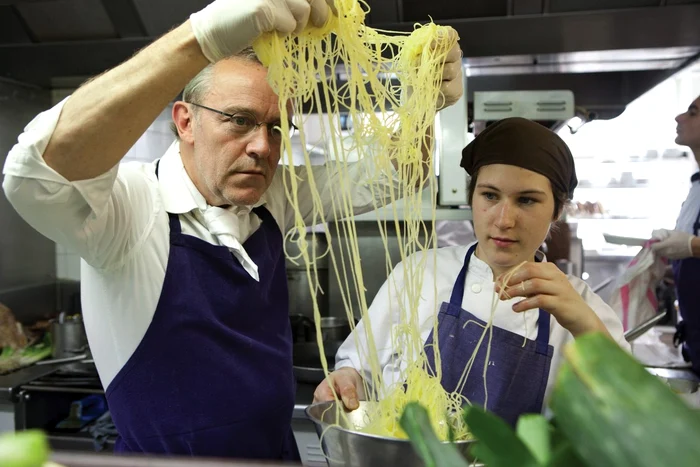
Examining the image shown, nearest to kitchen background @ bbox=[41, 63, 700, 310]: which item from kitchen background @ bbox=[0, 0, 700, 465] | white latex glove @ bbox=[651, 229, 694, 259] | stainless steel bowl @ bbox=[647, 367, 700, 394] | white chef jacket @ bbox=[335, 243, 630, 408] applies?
kitchen background @ bbox=[0, 0, 700, 465]

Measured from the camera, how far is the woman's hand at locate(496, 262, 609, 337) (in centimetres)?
105

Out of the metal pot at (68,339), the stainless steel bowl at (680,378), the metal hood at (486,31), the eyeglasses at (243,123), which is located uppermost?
the metal hood at (486,31)

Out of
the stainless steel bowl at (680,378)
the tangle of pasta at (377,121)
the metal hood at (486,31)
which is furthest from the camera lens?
the metal hood at (486,31)

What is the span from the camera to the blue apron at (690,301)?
2311 millimetres

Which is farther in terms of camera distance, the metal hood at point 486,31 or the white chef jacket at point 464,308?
the metal hood at point 486,31

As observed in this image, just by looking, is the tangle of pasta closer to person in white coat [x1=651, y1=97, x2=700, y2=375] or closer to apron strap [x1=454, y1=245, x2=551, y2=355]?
apron strap [x1=454, y1=245, x2=551, y2=355]

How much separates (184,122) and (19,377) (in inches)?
64.5

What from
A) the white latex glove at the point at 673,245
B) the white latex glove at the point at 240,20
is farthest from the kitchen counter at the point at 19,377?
the white latex glove at the point at 673,245

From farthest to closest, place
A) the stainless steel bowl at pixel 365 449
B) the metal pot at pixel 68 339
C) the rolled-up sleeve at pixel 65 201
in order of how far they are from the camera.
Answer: the metal pot at pixel 68 339, the rolled-up sleeve at pixel 65 201, the stainless steel bowl at pixel 365 449

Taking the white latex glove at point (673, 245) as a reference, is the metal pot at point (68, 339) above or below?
below

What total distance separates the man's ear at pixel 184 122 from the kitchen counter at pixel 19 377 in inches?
59.3

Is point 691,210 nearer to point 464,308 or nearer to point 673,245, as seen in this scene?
point 673,245

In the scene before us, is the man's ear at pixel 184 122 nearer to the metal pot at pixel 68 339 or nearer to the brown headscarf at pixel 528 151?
the brown headscarf at pixel 528 151

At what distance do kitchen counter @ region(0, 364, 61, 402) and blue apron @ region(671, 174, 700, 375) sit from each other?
281 cm
